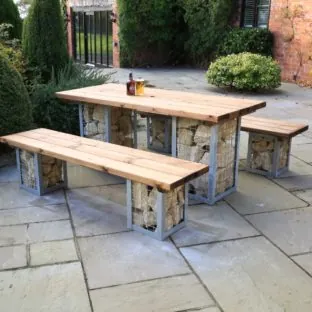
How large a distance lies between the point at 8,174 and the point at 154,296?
2392mm

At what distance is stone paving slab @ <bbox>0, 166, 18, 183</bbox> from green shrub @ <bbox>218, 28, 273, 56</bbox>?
7577mm

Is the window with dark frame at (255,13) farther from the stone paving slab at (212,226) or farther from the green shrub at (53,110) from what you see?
the stone paving slab at (212,226)

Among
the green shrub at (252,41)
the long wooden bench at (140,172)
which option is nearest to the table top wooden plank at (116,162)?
the long wooden bench at (140,172)

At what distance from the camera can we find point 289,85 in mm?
9625

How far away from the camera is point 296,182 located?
3.92m

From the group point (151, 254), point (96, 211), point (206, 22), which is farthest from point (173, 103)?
point (206, 22)

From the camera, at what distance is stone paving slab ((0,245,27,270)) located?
8.34 ft

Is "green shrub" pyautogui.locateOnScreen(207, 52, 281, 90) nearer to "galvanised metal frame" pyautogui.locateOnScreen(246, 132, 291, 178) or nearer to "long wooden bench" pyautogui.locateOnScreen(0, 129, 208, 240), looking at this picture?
"galvanised metal frame" pyautogui.locateOnScreen(246, 132, 291, 178)

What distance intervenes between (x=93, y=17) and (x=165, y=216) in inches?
502

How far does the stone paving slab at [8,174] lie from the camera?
3.96 m

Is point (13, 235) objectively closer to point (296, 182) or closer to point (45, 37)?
point (296, 182)

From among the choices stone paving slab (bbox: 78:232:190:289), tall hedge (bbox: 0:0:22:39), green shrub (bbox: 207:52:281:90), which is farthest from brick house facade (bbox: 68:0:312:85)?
stone paving slab (bbox: 78:232:190:289)

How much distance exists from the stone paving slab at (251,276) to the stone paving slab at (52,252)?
28.8 inches

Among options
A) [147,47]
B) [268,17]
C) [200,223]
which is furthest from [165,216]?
[147,47]
